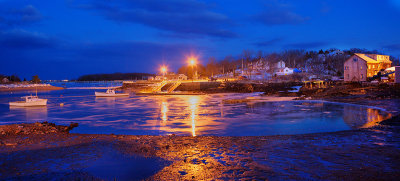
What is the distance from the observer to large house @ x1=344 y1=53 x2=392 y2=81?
168 feet

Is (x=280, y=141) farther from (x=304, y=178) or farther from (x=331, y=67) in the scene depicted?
(x=331, y=67)

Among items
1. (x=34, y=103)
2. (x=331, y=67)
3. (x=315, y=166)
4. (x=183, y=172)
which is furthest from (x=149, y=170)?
(x=331, y=67)

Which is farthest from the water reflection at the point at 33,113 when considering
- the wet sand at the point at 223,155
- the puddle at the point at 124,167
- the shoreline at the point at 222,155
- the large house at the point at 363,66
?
the large house at the point at 363,66

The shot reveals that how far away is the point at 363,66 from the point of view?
51.2 meters

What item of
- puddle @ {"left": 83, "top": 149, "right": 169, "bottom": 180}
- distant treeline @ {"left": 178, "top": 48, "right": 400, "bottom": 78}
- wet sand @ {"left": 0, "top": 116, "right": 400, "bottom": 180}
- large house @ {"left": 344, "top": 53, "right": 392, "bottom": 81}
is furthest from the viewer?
distant treeline @ {"left": 178, "top": 48, "right": 400, "bottom": 78}

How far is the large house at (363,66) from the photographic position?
5106cm

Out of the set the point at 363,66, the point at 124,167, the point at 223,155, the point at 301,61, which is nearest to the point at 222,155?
the point at 223,155

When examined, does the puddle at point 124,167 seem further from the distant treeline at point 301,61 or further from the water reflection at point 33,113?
the distant treeline at point 301,61

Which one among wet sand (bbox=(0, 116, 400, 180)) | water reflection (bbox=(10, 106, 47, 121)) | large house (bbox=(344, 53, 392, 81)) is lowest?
water reflection (bbox=(10, 106, 47, 121))

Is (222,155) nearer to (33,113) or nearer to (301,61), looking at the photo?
(33,113)

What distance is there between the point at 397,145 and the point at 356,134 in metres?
2.44

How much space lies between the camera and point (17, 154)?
10461 millimetres

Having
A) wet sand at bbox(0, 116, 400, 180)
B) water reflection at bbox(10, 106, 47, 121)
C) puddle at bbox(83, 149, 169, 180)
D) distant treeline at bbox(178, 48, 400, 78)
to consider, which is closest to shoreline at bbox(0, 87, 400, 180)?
wet sand at bbox(0, 116, 400, 180)

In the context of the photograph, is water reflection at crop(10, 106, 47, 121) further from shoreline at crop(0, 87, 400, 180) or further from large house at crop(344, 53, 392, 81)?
large house at crop(344, 53, 392, 81)
